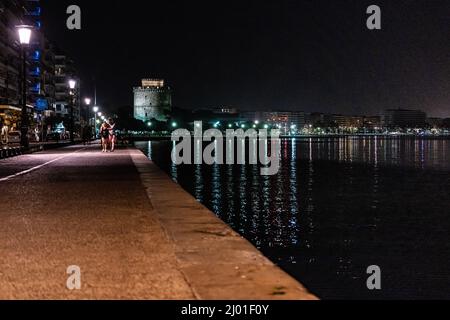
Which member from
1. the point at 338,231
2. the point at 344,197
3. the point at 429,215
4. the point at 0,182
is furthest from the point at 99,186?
the point at 344,197

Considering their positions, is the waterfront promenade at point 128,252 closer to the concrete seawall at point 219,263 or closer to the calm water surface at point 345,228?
the concrete seawall at point 219,263

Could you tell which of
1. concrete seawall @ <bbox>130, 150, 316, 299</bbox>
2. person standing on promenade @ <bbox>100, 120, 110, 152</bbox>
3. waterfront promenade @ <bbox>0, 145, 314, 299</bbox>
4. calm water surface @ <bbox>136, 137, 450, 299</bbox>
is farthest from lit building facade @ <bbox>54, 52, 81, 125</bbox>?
concrete seawall @ <bbox>130, 150, 316, 299</bbox>

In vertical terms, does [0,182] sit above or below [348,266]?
above

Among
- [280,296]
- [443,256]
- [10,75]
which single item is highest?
[10,75]

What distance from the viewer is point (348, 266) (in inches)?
483

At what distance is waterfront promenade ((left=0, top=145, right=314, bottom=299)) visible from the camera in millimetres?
5852

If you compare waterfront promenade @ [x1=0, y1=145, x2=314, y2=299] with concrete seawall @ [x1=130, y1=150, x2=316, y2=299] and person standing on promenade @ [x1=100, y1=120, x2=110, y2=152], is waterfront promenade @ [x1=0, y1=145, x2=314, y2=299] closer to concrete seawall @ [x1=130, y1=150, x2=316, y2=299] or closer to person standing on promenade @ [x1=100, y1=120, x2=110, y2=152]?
concrete seawall @ [x1=130, y1=150, x2=316, y2=299]

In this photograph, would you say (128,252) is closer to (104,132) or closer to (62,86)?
(104,132)

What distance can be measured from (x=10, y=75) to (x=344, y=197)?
75739 mm

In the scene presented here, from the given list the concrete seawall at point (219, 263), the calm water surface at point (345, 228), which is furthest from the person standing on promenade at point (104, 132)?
the concrete seawall at point (219, 263)

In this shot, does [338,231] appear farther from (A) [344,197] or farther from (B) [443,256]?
(A) [344,197]

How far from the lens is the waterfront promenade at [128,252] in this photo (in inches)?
230

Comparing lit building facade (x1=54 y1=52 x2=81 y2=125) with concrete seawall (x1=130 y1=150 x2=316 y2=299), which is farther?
lit building facade (x1=54 y1=52 x2=81 y2=125)

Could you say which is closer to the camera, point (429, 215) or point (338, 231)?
point (338, 231)
